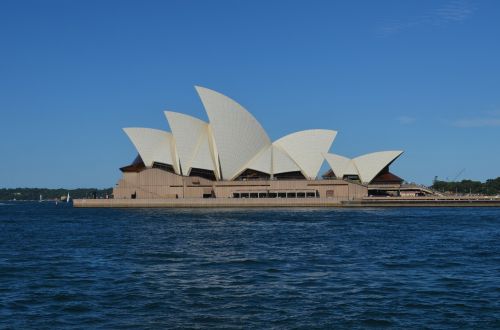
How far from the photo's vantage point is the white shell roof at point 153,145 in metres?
84.0

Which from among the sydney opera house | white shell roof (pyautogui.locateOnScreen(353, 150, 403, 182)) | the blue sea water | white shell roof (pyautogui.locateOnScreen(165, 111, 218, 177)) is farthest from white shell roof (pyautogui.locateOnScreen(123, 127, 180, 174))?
the blue sea water

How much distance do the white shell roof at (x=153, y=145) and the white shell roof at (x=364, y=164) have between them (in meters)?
22.5

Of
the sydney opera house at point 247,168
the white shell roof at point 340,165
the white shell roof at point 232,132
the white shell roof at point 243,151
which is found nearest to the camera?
the white shell roof at point 232,132

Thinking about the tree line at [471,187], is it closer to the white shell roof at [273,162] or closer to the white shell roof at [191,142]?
the white shell roof at [273,162]

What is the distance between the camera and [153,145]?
84.5 meters

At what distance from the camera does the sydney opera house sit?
81875mm

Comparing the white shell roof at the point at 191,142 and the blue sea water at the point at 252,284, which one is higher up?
the white shell roof at the point at 191,142

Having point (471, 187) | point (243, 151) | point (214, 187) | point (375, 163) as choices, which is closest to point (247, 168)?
point (243, 151)

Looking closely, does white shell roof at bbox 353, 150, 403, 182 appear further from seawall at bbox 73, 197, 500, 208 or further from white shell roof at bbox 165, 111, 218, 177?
white shell roof at bbox 165, 111, 218, 177

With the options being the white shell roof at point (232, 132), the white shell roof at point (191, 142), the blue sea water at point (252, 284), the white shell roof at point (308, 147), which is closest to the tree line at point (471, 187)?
the white shell roof at point (308, 147)

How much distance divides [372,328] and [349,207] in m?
65.2

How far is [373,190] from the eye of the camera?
85312mm

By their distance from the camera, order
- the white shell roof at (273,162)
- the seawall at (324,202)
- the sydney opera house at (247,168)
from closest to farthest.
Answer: the seawall at (324,202) < the sydney opera house at (247,168) < the white shell roof at (273,162)

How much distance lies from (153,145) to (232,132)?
12807 mm
